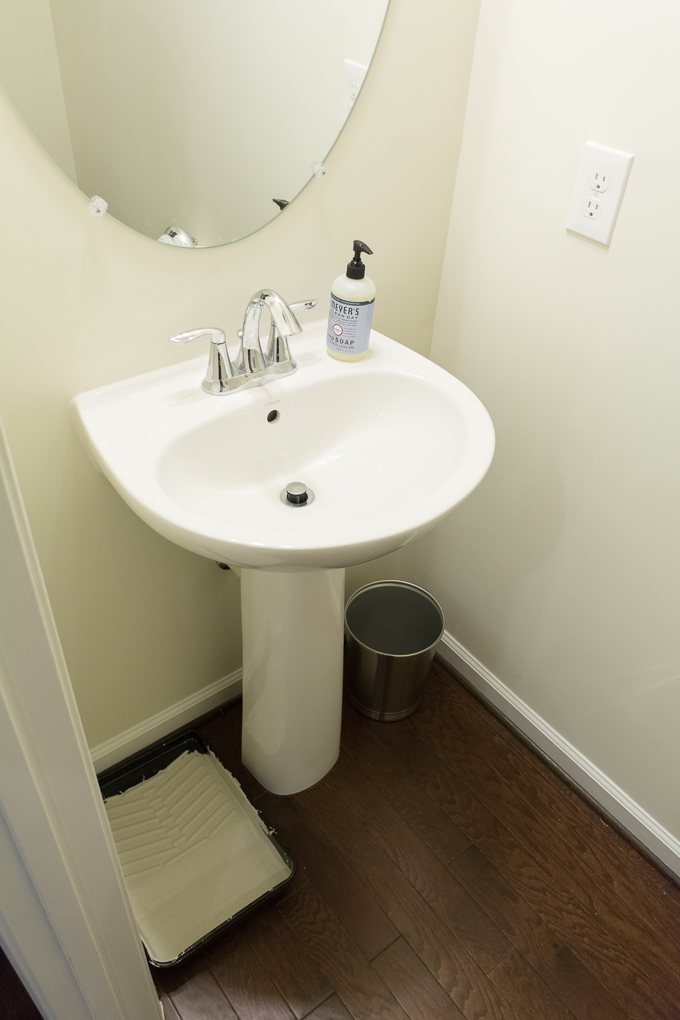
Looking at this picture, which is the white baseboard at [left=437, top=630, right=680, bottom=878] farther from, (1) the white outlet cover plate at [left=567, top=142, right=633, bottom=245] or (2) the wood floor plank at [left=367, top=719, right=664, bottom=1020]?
(1) the white outlet cover plate at [left=567, top=142, right=633, bottom=245]

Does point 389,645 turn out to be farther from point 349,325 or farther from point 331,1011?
point 349,325

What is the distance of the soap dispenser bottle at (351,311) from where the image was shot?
1.17 m

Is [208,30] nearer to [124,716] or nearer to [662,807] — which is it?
[124,716]

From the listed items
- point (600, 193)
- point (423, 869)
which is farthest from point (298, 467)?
point (423, 869)

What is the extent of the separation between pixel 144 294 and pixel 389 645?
100cm

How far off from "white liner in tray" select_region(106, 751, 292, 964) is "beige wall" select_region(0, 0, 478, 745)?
165mm

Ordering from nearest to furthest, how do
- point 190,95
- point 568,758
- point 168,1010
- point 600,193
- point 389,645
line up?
point 190,95, point 600,193, point 168,1010, point 568,758, point 389,645

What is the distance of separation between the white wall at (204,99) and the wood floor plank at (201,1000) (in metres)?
1.20

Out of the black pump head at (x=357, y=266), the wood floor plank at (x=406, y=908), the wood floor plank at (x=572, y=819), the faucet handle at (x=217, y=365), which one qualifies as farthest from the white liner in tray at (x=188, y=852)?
the black pump head at (x=357, y=266)

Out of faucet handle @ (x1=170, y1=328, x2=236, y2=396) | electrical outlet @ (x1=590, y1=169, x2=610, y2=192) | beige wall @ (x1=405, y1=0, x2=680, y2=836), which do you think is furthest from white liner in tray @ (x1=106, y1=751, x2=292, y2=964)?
electrical outlet @ (x1=590, y1=169, x2=610, y2=192)

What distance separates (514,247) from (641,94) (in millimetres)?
304

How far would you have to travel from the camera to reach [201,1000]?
1.26 metres

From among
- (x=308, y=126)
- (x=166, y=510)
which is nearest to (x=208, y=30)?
(x=308, y=126)

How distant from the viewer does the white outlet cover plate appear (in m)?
1.07
